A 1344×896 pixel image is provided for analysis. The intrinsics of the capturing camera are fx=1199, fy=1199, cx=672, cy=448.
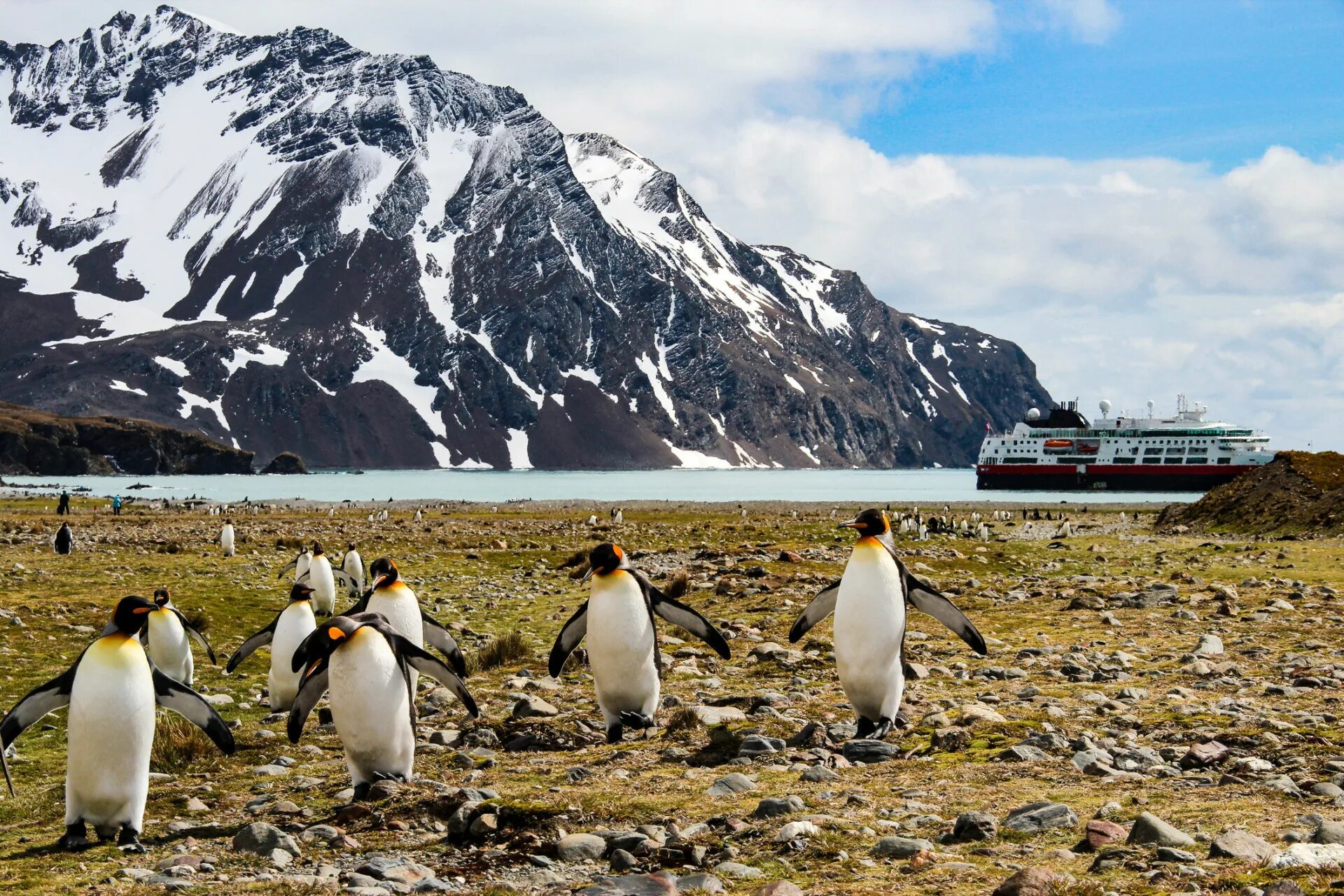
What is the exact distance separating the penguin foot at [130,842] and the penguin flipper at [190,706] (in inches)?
37.5

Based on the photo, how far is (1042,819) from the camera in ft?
20.9

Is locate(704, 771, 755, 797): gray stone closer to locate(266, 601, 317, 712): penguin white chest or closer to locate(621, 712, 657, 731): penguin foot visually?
locate(621, 712, 657, 731): penguin foot

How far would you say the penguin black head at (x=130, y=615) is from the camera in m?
7.98

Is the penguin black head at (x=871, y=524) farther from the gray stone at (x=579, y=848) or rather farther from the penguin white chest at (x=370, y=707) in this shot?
the gray stone at (x=579, y=848)

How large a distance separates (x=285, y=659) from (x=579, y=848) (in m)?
6.47

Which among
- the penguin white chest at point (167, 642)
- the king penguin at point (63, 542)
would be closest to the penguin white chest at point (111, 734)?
the penguin white chest at point (167, 642)

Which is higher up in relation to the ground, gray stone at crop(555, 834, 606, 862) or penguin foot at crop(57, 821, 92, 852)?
gray stone at crop(555, 834, 606, 862)

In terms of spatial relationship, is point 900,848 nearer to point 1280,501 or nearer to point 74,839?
point 74,839

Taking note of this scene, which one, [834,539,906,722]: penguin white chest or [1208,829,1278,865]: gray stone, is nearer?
[1208,829,1278,865]: gray stone

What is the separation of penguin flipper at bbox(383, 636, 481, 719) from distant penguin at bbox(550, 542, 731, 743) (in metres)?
1.58

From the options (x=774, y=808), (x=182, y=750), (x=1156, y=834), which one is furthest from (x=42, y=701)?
(x=1156, y=834)

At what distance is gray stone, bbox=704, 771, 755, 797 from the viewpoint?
751 centimetres

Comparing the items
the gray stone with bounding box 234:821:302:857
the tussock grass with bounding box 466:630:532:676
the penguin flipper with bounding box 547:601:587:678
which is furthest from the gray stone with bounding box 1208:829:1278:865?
the tussock grass with bounding box 466:630:532:676

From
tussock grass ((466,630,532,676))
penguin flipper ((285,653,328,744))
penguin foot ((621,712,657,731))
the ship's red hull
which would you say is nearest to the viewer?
penguin flipper ((285,653,328,744))
